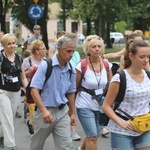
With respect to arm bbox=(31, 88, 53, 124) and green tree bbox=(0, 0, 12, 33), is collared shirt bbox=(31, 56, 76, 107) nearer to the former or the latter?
arm bbox=(31, 88, 53, 124)

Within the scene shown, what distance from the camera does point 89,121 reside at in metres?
5.51

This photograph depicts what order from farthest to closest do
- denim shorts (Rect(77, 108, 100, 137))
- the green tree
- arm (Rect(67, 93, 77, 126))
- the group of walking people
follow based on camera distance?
the green tree
denim shorts (Rect(77, 108, 100, 137))
arm (Rect(67, 93, 77, 126))
the group of walking people

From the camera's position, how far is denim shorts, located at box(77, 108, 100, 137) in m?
5.46

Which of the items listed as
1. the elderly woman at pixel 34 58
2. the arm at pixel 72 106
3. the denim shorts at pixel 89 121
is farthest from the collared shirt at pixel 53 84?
the elderly woman at pixel 34 58

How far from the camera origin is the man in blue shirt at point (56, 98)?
4867mm

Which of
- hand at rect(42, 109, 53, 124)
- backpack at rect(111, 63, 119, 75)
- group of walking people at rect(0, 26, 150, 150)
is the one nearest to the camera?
group of walking people at rect(0, 26, 150, 150)

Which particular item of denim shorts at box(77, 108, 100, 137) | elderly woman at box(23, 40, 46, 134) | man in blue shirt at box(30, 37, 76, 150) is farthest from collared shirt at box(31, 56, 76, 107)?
elderly woman at box(23, 40, 46, 134)

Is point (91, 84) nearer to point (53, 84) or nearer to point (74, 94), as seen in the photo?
point (74, 94)

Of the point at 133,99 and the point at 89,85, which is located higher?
the point at 133,99

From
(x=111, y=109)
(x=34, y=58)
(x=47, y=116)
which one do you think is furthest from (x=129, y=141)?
(x=34, y=58)

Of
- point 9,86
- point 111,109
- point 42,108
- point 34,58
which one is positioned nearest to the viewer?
Result: point 111,109

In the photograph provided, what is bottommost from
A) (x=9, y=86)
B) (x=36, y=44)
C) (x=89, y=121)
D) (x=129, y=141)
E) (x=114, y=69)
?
(x=89, y=121)

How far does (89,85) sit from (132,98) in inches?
61.0

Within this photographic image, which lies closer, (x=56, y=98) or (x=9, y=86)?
(x=56, y=98)
